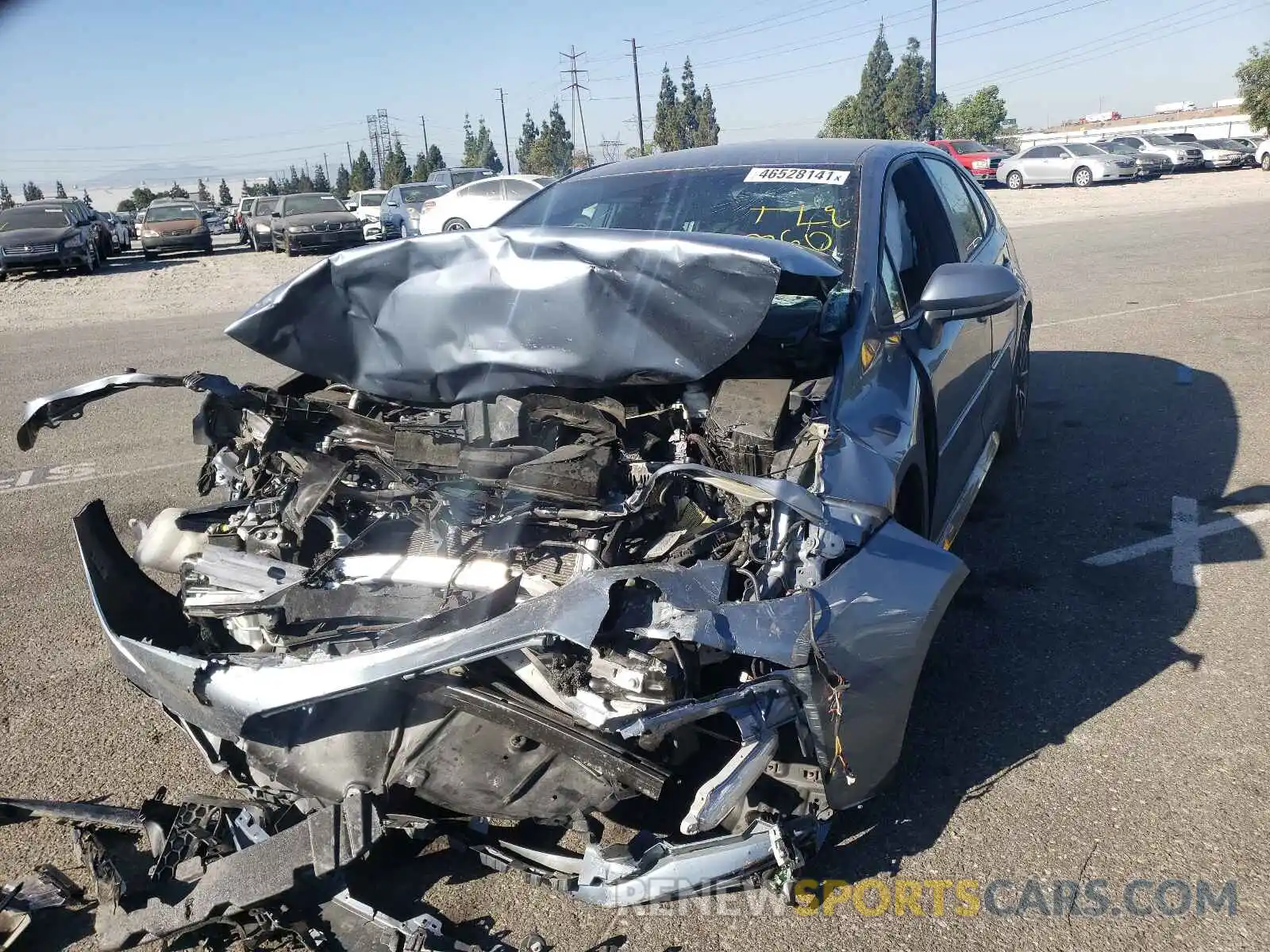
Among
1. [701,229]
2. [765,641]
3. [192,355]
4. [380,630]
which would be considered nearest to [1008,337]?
[701,229]

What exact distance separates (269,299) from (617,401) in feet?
4.19

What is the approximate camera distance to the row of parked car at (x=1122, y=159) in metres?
32.4

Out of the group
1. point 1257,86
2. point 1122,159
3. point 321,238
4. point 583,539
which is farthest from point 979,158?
point 583,539

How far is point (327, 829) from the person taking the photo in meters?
2.42

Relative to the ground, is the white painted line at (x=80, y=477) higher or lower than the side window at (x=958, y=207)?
lower

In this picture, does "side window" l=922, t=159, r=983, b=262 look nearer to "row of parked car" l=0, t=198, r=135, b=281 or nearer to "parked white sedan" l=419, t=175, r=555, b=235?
"parked white sedan" l=419, t=175, r=555, b=235

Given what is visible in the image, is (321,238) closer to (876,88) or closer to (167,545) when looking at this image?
(167,545)

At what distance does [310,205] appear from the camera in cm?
2455

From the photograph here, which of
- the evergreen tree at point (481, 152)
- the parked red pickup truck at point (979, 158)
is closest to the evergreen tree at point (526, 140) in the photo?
the evergreen tree at point (481, 152)

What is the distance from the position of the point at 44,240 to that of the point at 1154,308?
19.5 metres

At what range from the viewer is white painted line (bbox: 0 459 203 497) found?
20.2 ft

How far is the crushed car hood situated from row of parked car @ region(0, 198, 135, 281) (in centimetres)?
1934

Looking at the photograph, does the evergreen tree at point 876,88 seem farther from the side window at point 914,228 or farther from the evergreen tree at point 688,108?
the side window at point 914,228

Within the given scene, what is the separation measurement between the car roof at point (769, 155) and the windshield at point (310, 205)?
21.0 m
